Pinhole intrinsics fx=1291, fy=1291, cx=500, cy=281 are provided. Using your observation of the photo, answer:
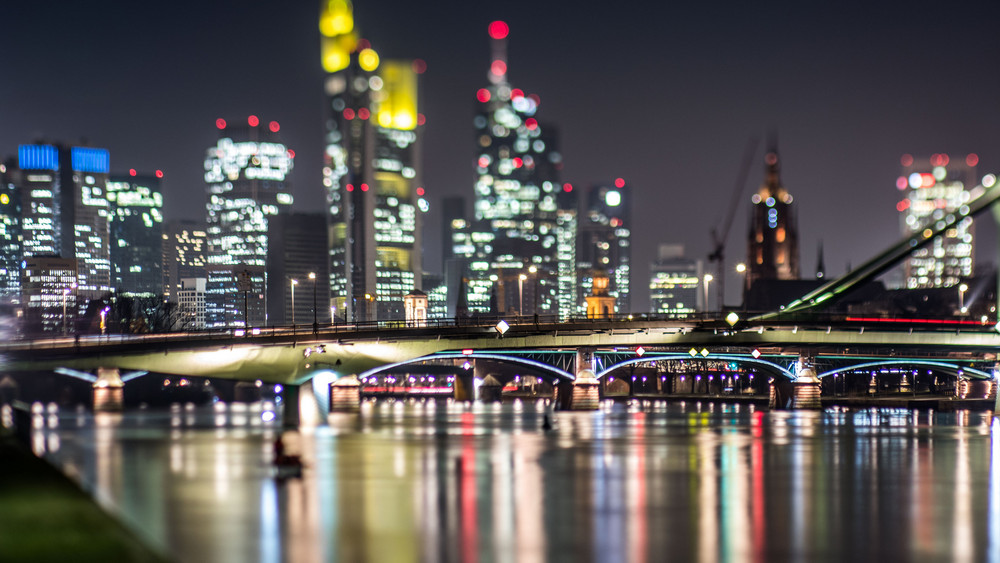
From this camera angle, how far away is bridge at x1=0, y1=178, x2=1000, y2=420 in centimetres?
11388

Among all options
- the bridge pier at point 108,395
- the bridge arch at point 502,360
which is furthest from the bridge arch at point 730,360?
the bridge pier at point 108,395

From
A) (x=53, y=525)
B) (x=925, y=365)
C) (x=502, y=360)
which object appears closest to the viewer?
(x=53, y=525)

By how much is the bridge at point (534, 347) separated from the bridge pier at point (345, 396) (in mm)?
163

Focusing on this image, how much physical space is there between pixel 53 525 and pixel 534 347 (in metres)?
102

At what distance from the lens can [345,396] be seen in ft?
475

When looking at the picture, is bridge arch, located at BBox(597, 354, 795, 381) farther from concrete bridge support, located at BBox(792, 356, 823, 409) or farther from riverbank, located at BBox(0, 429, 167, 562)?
riverbank, located at BBox(0, 429, 167, 562)

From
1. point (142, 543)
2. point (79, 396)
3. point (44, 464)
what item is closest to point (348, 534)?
point (142, 543)

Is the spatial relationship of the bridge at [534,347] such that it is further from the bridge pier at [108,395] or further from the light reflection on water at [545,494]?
the light reflection on water at [545,494]

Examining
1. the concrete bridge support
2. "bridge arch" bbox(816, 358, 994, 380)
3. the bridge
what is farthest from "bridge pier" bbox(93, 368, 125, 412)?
"bridge arch" bbox(816, 358, 994, 380)

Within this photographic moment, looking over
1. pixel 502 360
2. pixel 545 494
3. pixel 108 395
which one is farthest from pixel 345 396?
pixel 545 494

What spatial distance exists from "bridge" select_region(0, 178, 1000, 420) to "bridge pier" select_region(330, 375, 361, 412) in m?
0.16

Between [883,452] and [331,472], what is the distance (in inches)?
1567

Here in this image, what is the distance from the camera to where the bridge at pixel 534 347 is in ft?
374

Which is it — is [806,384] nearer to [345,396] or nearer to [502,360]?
[502,360]
